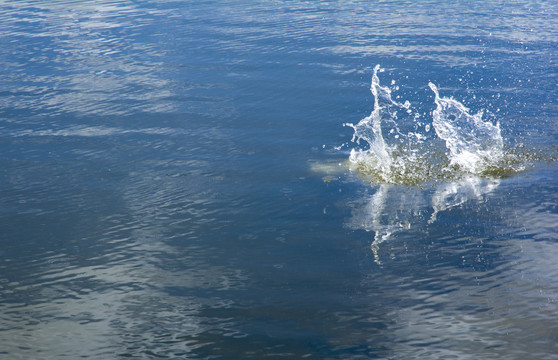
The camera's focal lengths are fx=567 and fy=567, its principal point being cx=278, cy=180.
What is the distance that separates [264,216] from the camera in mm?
9898

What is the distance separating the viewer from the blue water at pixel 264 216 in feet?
23.1

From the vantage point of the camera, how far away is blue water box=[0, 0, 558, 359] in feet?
23.1

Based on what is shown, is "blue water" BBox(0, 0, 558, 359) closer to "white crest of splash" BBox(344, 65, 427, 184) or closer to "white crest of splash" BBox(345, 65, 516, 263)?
"white crest of splash" BBox(345, 65, 516, 263)

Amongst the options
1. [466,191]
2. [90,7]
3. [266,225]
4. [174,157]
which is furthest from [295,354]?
[90,7]

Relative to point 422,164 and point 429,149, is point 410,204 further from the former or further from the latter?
point 429,149

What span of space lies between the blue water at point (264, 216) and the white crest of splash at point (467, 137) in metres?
0.33

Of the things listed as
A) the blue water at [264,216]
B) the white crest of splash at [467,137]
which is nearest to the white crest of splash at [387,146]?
the blue water at [264,216]

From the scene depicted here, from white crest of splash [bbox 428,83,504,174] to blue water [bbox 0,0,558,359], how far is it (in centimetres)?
33

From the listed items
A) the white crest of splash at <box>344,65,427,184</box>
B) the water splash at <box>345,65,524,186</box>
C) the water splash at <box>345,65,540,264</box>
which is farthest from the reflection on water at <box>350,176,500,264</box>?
the white crest of splash at <box>344,65,427,184</box>

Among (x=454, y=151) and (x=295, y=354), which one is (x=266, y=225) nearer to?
(x=295, y=354)

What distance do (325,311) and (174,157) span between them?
6270 millimetres

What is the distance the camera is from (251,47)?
21766 millimetres

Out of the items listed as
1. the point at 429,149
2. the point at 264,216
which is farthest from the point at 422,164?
the point at 264,216

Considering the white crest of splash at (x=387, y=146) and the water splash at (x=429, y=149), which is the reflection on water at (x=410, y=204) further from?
the white crest of splash at (x=387, y=146)
